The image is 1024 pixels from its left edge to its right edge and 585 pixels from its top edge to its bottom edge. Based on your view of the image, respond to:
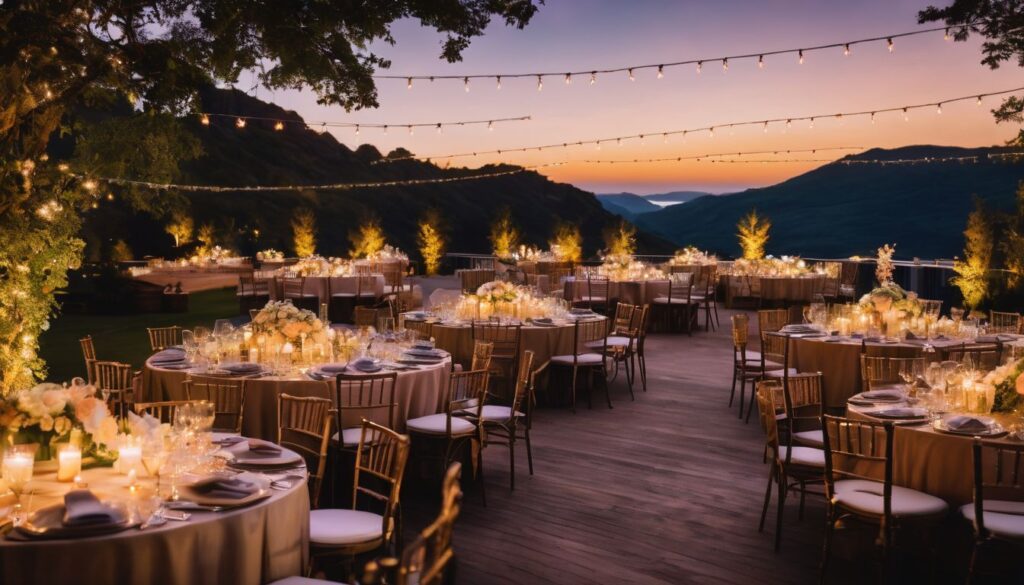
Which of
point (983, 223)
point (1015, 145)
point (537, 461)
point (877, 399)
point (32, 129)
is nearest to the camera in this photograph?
point (877, 399)

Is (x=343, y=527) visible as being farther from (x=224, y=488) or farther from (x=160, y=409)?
(x=160, y=409)

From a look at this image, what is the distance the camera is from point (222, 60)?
729 cm

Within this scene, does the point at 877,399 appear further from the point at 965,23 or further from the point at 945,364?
the point at 965,23

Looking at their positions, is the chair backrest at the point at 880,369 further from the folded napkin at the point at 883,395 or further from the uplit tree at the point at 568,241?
the uplit tree at the point at 568,241

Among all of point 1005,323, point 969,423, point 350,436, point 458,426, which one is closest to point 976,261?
point 1005,323

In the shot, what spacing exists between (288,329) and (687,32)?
458 inches

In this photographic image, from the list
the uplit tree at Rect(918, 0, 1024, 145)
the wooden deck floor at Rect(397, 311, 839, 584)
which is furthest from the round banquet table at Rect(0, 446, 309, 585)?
the uplit tree at Rect(918, 0, 1024, 145)

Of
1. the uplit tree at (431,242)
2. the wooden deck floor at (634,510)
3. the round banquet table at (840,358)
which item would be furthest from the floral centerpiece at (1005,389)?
the uplit tree at (431,242)

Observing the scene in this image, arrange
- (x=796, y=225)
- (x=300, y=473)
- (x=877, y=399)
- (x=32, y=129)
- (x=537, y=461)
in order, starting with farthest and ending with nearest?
(x=796, y=225) < (x=537, y=461) < (x=32, y=129) < (x=877, y=399) < (x=300, y=473)

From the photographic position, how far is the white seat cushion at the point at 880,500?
405 cm

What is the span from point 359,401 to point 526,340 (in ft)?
11.2

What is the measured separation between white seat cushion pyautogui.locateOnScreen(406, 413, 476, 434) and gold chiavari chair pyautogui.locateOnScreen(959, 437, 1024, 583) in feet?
9.61

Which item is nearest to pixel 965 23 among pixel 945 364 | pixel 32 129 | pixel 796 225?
pixel 945 364

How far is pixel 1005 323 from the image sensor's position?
8.62 meters
